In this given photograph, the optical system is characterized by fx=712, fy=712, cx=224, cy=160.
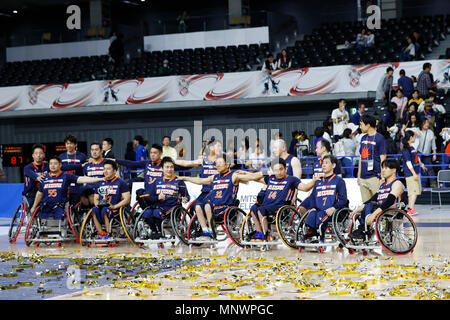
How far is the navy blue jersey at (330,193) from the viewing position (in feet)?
29.5

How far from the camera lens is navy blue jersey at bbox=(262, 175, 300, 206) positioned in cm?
943

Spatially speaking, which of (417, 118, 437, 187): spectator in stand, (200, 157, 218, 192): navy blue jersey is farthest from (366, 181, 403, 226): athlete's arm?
(417, 118, 437, 187): spectator in stand

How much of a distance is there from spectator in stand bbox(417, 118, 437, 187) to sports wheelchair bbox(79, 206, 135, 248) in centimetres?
718

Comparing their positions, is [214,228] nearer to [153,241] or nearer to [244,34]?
[153,241]

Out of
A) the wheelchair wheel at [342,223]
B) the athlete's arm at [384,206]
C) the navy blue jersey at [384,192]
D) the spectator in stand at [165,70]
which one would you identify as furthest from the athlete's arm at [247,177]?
the spectator in stand at [165,70]

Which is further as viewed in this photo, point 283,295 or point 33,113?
point 33,113

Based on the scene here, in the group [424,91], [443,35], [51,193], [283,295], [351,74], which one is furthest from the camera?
[443,35]

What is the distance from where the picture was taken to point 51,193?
10516 millimetres

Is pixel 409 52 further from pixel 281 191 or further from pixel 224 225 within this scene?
pixel 224 225

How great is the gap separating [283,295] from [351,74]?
14.9 meters

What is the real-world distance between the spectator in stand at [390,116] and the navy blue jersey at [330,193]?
7.79 metres

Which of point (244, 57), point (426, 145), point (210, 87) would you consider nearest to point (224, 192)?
point (426, 145)

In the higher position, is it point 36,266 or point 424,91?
point 424,91

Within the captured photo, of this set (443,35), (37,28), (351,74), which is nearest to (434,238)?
(351,74)
